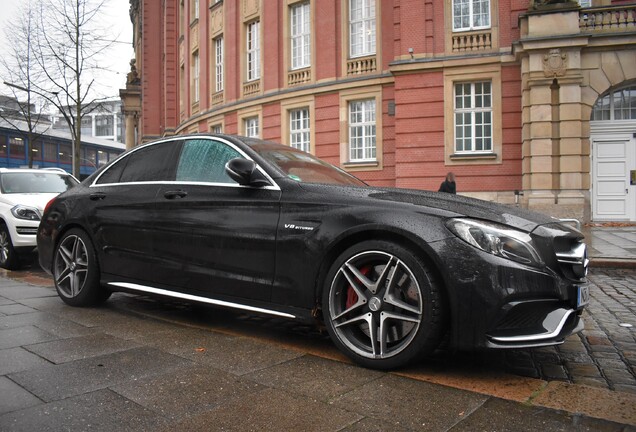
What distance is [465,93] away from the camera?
18250 mm

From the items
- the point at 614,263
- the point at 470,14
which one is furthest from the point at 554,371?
the point at 470,14

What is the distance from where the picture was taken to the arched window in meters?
16.8

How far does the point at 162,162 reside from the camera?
4.78m

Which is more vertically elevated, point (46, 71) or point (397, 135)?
point (46, 71)

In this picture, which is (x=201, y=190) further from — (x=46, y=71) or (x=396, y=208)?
(x=46, y=71)

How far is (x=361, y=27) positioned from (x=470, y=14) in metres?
4.55

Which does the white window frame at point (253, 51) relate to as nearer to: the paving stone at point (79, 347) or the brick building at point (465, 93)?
the brick building at point (465, 93)

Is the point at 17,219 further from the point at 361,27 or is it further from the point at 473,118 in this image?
the point at 361,27

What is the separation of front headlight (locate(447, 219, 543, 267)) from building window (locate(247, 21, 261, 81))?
23039mm

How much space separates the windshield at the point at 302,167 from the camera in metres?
4.09

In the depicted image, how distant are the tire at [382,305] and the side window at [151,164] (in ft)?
6.60

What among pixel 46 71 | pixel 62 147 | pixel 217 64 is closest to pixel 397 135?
pixel 217 64

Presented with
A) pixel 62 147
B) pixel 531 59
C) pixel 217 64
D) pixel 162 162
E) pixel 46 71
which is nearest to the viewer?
pixel 162 162

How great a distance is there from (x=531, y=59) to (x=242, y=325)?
1457cm
